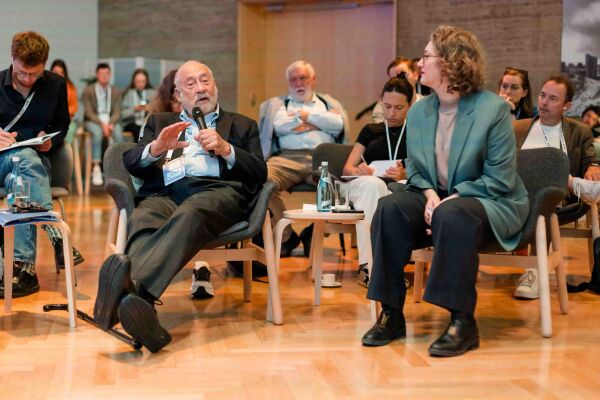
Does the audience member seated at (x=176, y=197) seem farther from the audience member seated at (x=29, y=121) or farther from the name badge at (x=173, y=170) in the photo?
the audience member seated at (x=29, y=121)

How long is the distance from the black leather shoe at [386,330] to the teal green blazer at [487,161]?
20.3 inches

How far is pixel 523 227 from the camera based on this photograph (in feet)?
11.9

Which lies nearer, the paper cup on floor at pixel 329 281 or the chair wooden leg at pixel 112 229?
the chair wooden leg at pixel 112 229

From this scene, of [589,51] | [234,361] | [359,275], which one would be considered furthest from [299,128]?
[589,51]

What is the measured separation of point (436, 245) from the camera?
330 cm

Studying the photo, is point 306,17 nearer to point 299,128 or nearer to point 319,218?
point 299,128

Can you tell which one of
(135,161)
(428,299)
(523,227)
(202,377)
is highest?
(135,161)

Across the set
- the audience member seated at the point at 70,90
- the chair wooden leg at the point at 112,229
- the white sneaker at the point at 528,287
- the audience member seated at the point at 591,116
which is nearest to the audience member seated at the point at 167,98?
the chair wooden leg at the point at 112,229

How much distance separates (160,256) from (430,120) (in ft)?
4.04

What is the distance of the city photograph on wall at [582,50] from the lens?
8156 millimetres

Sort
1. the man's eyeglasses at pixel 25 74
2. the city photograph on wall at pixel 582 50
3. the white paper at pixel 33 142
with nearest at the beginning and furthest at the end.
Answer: the white paper at pixel 33 142
the man's eyeglasses at pixel 25 74
the city photograph on wall at pixel 582 50

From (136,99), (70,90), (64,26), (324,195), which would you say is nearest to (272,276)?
(324,195)

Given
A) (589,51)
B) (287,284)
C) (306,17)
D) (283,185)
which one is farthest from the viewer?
(306,17)

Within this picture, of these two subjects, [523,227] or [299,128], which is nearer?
[523,227]
